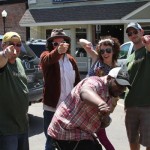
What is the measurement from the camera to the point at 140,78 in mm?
4520

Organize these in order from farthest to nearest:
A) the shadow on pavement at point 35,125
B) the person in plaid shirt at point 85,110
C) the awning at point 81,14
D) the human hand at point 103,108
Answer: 1. the awning at point 81,14
2. the shadow on pavement at point 35,125
3. the person in plaid shirt at point 85,110
4. the human hand at point 103,108

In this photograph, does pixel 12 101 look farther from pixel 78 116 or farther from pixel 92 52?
pixel 92 52

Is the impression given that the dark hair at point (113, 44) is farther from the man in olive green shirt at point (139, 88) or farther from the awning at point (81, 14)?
the awning at point (81, 14)

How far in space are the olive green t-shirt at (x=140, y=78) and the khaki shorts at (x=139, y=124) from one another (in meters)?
0.10

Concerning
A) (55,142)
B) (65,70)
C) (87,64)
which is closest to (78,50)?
(87,64)

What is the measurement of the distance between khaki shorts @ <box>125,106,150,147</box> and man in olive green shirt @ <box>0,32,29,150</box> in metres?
1.43

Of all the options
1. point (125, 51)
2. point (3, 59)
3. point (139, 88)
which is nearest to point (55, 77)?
point (139, 88)

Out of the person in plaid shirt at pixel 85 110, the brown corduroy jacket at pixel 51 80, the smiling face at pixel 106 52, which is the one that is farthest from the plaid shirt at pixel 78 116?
the smiling face at pixel 106 52

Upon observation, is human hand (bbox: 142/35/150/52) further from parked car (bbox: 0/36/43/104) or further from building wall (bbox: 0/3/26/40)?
building wall (bbox: 0/3/26/40)

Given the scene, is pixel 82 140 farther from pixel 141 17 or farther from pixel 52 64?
pixel 141 17

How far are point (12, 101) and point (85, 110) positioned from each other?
0.88 m

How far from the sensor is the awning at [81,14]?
68.9 ft

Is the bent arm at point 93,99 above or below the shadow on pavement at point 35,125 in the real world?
above

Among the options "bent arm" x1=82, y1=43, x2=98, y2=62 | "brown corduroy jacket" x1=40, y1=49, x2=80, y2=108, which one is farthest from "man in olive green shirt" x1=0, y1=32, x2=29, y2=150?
"bent arm" x1=82, y1=43, x2=98, y2=62
